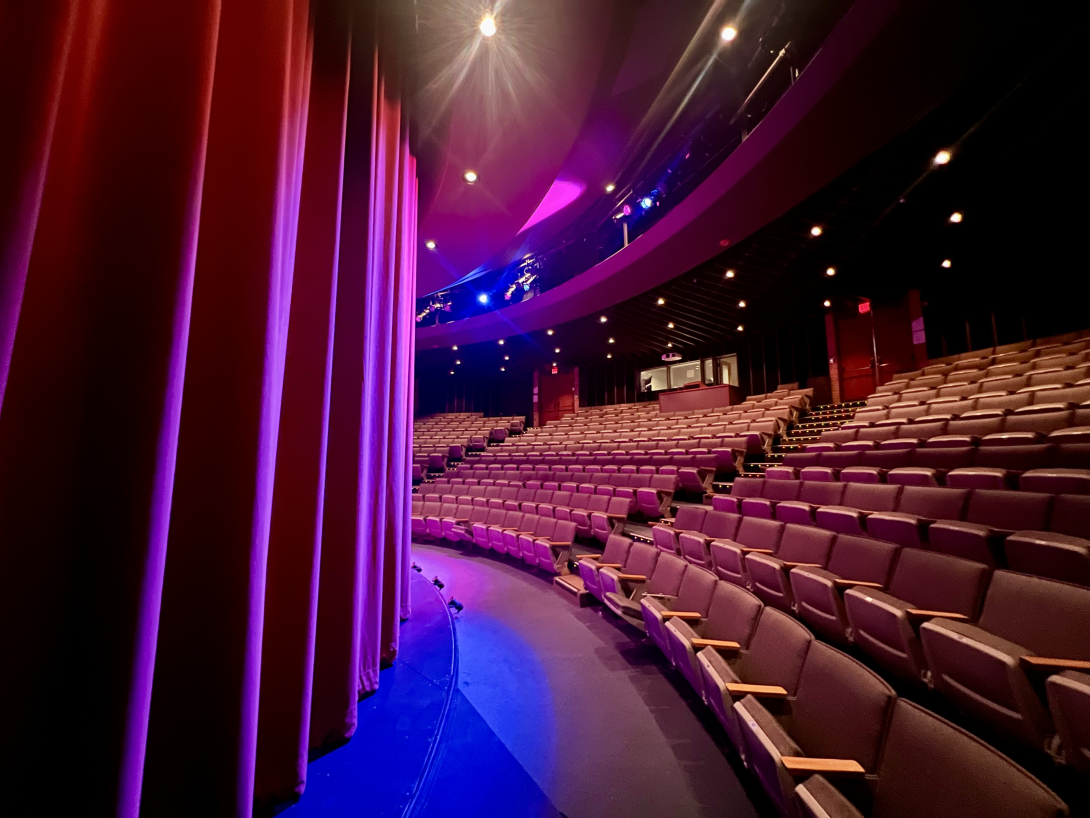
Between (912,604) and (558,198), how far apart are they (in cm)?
504

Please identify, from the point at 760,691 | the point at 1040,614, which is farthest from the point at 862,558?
the point at 760,691

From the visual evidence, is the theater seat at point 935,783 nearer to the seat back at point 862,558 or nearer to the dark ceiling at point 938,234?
the seat back at point 862,558

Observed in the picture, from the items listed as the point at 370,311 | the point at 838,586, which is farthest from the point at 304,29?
the point at 838,586

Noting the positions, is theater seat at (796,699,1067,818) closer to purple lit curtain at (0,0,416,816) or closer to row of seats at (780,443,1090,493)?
purple lit curtain at (0,0,416,816)

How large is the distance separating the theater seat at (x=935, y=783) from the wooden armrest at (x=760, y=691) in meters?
0.25

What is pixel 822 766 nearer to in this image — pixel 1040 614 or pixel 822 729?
pixel 822 729

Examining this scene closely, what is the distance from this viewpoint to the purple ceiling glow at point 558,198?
5007mm

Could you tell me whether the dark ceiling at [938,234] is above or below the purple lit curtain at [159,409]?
above

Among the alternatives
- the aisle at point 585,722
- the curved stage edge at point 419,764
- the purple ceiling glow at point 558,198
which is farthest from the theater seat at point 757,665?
the purple ceiling glow at point 558,198

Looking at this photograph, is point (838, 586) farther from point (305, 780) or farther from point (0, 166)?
point (0, 166)

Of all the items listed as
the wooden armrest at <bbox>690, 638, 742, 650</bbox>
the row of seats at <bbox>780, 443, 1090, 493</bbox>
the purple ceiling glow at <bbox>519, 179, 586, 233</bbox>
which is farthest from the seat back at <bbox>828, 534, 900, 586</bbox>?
the purple ceiling glow at <bbox>519, 179, 586, 233</bbox>

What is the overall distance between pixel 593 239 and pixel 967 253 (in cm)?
420

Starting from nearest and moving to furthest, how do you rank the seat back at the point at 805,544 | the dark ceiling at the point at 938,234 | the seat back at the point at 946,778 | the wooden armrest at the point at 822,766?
the seat back at the point at 946,778 < the wooden armrest at the point at 822,766 < the seat back at the point at 805,544 < the dark ceiling at the point at 938,234

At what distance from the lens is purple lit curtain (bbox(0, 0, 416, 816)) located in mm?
444
